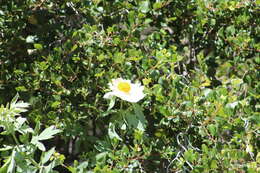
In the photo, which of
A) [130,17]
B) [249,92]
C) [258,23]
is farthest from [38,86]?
[258,23]

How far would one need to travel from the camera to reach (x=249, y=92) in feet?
7.41

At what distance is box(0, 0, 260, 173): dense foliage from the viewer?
1.94 m

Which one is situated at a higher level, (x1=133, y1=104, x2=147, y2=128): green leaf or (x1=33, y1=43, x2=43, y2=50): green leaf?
(x1=33, y1=43, x2=43, y2=50): green leaf

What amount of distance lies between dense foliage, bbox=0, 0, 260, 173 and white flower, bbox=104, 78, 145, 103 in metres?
0.04

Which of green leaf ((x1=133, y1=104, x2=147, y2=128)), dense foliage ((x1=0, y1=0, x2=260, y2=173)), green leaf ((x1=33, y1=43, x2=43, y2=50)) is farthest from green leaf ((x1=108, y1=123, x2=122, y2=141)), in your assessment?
green leaf ((x1=33, y1=43, x2=43, y2=50))

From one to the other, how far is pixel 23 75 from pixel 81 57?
11.2 inches

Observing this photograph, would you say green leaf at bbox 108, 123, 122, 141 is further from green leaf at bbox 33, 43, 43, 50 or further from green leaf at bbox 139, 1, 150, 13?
green leaf at bbox 139, 1, 150, 13

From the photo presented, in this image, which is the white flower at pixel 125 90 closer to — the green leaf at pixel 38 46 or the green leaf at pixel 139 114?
the green leaf at pixel 139 114

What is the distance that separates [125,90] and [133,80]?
1.05ft

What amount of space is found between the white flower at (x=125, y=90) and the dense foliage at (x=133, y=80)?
0.13ft

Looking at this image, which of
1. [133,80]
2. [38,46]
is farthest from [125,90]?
[38,46]

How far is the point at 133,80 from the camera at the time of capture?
2293mm

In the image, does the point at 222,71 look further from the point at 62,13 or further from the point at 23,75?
the point at 23,75

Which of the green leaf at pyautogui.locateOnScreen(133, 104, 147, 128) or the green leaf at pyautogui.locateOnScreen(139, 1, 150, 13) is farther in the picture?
the green leaf at pyautogui.locateOnScreen(139, 1, 150, 13)
